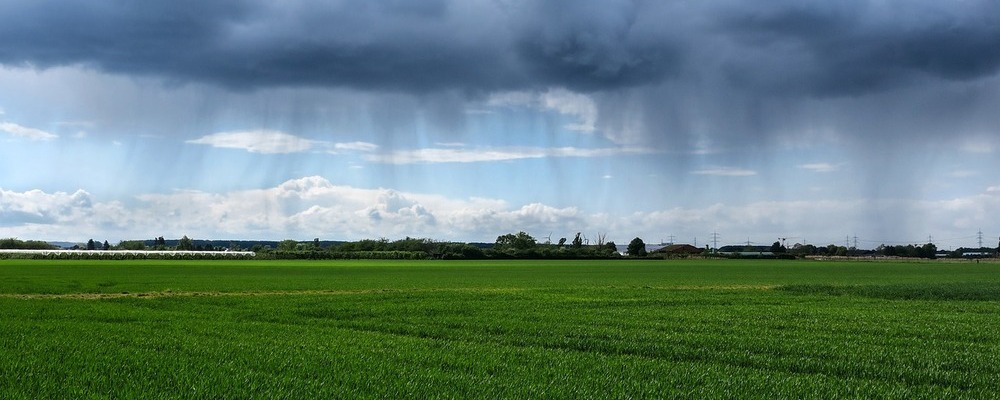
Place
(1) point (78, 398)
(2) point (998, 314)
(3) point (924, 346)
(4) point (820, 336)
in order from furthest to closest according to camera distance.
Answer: (2) point (998, 314)
(4) point (820, 336)
(3) point (924, 346)
(1) point (78, 398)

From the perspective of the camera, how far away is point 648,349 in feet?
74.2

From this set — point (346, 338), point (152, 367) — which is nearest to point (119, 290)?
point (346, 338)

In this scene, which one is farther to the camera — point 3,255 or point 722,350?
point 3,255

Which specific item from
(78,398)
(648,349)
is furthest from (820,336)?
(78,398)

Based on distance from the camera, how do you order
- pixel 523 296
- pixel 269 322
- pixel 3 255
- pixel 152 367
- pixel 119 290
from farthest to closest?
1. pixel 3 255
2. pixel 119 290
3. pixel 523 296
4. pixel 269 322
5. pixel 152 367

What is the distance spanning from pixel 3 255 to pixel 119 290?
141 m

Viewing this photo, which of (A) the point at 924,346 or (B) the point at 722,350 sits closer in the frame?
(B) the point at 722,350

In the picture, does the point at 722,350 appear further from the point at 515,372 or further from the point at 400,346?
the point at 400,346

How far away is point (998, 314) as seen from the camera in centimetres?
3859

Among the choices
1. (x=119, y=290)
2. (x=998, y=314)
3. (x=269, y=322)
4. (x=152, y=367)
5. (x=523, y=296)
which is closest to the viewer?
(x=152, y=367)

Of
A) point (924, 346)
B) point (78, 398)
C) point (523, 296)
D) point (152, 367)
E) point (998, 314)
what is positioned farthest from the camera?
point (523, 296)

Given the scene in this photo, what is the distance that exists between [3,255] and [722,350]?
618 ft

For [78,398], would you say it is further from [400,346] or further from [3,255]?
[3,255]

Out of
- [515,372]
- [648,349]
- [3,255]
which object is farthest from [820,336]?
[3,255]
